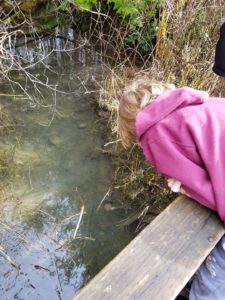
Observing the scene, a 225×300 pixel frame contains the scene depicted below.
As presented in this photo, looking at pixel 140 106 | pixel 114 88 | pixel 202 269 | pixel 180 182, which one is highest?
pixel 140 106

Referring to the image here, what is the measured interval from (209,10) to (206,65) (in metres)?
0.50

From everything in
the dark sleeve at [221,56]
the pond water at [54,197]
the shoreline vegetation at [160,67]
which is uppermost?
the dark sleeve at [221,56]

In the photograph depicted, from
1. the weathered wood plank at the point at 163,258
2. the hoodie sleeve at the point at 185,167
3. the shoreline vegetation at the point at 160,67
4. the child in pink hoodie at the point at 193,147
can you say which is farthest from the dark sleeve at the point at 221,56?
the shoreline vegetation at the point at 160,67

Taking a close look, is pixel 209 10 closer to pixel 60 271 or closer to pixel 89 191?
pixel 89 191

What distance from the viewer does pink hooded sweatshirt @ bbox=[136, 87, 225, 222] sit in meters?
1.59

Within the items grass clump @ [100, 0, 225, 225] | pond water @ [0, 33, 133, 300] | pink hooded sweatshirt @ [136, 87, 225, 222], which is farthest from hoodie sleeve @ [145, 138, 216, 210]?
grass clump @ [100, 0, 225, 225]

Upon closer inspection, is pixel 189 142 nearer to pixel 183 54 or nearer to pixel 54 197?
pixel 54 197

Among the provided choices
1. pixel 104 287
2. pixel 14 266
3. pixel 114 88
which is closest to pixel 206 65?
pixel 114 88

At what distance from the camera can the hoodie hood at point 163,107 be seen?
1675 millimetres

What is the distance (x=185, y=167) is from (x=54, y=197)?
1634 mm

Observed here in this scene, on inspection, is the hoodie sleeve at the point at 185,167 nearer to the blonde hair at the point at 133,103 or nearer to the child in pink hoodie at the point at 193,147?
the child in pink hoodie at the point at 193,147

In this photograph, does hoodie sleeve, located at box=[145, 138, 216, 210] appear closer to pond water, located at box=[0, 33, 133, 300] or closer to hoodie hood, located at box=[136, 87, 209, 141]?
hoodie hood, located at box=[136, 87, 209, 141]

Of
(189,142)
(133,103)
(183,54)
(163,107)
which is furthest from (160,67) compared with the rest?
(189,142)

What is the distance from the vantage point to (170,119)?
1.66 metres
